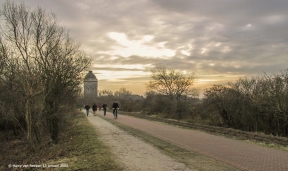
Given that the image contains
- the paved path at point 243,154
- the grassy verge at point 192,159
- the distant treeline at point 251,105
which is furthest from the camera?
the distant treeline at point 251,105

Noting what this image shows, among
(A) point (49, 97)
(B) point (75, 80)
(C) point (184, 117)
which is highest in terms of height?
(B) point (75, 80)

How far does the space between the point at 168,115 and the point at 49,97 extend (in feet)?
69.8

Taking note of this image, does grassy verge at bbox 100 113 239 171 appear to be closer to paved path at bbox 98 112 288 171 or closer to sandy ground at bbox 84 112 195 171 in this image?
sandy ground at bbox 84 112 195 171

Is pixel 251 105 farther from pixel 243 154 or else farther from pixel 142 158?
pixel 142 158

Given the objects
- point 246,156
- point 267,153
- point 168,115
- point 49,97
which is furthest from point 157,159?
point 168,115

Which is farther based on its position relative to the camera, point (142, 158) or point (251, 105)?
point (251, 105)

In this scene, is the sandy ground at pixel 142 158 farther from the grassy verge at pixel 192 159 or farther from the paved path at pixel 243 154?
the paved path at pixel 243 154

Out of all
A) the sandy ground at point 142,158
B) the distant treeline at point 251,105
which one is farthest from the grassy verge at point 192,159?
the distant treeline at point 251,105

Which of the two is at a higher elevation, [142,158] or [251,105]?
[251,105]

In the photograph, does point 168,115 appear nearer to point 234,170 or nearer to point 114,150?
→ point 114,150

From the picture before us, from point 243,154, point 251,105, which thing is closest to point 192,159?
point 243,154

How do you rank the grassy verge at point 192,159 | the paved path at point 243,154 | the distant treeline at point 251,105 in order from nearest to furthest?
1. the grassy verge at point 192,159
2. the paved path at point 243,154
3. the distant treeline at point 251,105

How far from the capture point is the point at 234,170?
7.18 m

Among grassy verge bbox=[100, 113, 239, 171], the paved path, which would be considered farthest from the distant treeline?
grassy verge bbox=[100, 113, 239, 171]
